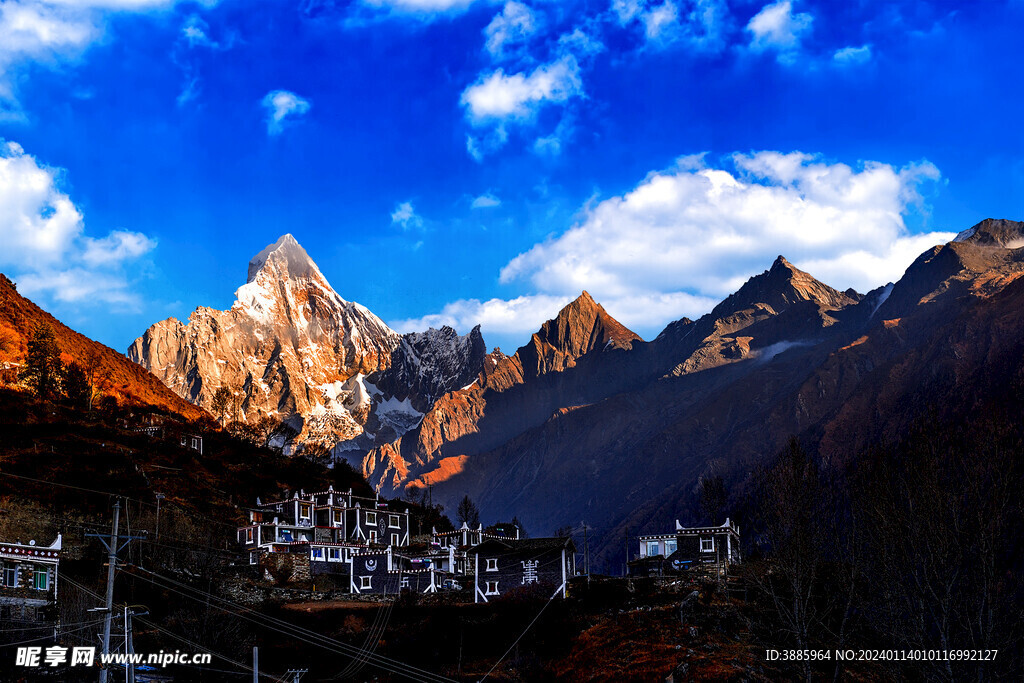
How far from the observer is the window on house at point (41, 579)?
52.1 m

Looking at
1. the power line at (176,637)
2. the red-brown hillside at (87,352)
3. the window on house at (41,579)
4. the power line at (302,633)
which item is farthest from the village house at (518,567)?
the red-brown hillside at (87,352)

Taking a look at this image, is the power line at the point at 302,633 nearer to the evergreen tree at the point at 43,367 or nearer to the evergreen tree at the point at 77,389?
the evergreen tree at the point at 77,389

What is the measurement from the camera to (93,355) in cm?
15325

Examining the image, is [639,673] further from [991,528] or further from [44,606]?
[44,606]

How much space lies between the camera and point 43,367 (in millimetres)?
108125

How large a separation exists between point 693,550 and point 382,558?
2665 cm

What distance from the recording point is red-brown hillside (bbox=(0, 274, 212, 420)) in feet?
444

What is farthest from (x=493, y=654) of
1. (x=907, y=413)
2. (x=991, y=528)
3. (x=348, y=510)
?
(x=907, y=413)

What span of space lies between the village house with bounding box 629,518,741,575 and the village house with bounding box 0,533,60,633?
43.7 m

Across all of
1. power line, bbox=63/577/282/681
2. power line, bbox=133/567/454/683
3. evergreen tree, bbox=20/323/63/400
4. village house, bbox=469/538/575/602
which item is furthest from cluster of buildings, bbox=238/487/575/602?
evergreen tree, bbox=20/323/63/400

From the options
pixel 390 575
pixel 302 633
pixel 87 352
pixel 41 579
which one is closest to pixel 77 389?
pixel 87 352

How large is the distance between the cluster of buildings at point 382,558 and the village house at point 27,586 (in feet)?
62.4

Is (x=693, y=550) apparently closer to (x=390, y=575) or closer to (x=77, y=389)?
(x=390, y=575)

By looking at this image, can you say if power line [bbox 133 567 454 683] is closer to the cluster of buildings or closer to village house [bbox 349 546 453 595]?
the cluster of buildings
